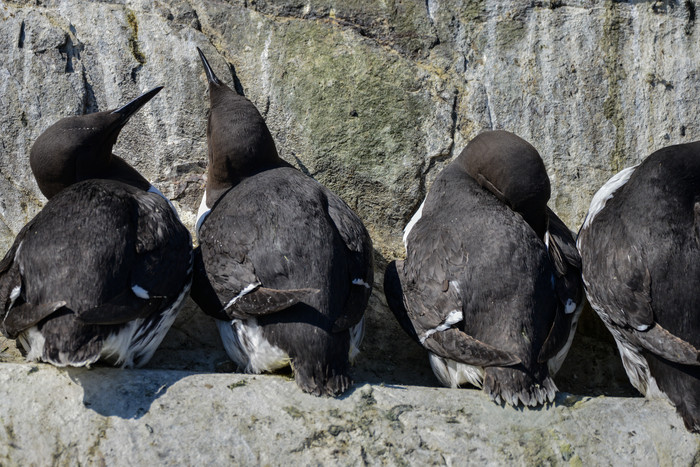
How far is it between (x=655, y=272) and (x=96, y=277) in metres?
2.74

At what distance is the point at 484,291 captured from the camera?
4309 millimetres

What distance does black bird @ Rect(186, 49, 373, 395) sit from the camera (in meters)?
4.10

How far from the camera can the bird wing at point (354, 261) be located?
4.24m

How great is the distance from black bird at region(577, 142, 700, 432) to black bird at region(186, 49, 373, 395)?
1253 mm

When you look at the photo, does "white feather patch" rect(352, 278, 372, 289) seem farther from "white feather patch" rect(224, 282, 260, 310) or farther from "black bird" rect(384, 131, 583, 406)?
"white feather patch" rect(224, 282, 260, 310)

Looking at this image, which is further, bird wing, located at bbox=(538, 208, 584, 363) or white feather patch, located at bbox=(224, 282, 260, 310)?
bird wing, located at bbox=(538, 208, 584, 363)

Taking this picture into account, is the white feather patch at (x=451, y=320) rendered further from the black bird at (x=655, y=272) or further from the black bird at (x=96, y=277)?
the black bird at (x=96, y=277)

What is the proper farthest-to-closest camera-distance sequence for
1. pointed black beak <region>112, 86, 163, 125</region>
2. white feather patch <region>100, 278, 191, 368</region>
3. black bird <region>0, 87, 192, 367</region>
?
pointed black beak <region>112, 86, 163, 125</region>, white feather patch <region>100, 278, 191, 368</region>, black bird <region>0, 87, 192, 367</region>

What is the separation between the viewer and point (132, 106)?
4945 mm

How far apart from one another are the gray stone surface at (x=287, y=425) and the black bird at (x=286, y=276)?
0.21m

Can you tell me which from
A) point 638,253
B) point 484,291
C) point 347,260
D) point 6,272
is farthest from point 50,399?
point 638,253

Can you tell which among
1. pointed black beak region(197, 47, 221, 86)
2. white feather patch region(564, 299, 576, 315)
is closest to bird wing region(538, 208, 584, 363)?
white feather patch region(564, 299, 576, 315)

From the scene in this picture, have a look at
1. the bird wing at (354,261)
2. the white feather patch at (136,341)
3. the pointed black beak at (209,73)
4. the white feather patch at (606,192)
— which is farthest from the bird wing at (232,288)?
the white feather patch at (606,192)

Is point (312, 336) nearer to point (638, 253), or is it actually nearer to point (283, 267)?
point (283, 267)
